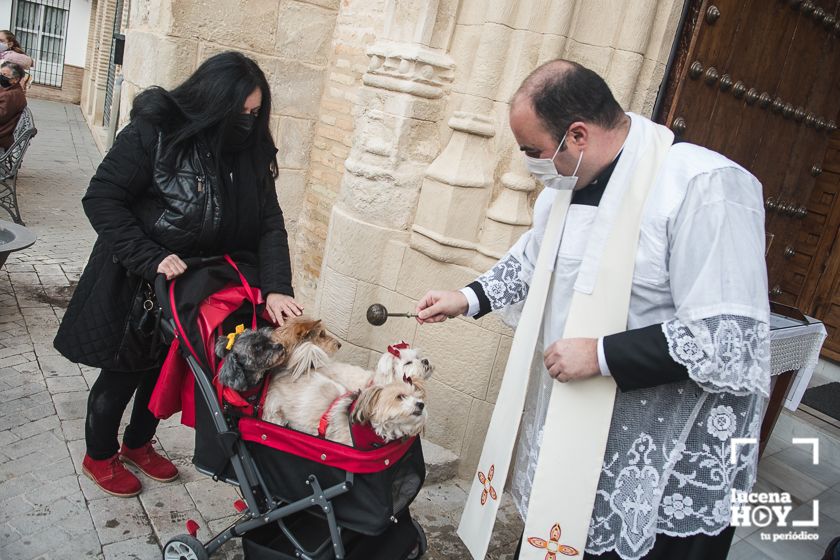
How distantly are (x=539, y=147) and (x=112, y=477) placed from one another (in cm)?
247

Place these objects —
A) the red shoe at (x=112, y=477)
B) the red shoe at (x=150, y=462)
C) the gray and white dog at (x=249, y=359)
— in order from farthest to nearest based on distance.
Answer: the red shoe at (x=150, y=462) < the red shoe at (x=112, y=477) < the gray and white dog at (x=249, y=359)

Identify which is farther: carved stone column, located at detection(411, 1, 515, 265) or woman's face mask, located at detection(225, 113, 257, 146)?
carved stone column, located at detection(411, 1, 515, 265)

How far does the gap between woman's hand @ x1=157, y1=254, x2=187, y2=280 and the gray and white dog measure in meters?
0.50

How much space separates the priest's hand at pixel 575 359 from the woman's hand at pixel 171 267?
146 cm

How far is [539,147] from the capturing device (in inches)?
76.0

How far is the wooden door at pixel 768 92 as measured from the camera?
3.87 m

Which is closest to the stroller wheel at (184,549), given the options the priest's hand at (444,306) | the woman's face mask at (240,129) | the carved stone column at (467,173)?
the priest's hand at (444,306)

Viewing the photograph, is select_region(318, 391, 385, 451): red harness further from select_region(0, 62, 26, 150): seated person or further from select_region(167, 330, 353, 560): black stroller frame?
select_region(0, 62, 26, 150): seated person

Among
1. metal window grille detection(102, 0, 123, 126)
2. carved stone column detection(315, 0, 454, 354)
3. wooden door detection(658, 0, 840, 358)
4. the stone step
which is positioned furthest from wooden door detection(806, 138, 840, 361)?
metal window grille detection(102, 0, 123, 126)

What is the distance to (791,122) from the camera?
4762 millimetres

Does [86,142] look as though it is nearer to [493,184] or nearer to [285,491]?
[493,184]

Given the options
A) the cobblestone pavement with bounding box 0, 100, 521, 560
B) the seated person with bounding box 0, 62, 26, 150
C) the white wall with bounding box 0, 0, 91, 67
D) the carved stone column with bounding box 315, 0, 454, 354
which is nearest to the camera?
the cobblestone pavement with bounding box 0, 100, 521, 560

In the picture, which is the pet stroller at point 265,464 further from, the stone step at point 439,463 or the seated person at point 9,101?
the seated person at point 9,101

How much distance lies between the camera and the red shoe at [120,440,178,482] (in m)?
3.30
